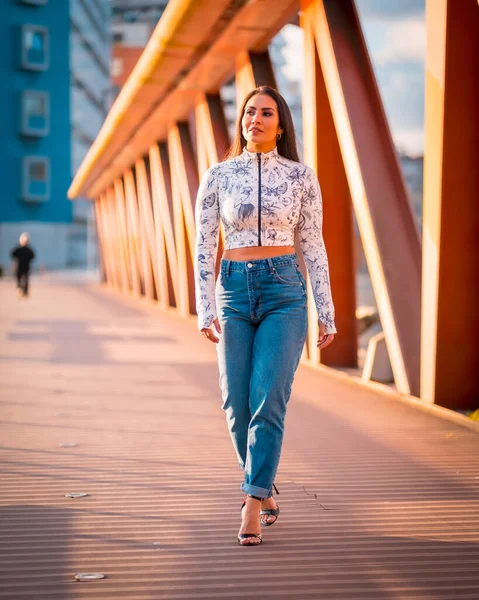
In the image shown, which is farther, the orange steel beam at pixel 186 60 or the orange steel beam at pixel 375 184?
the orange steel beam at pixel 186 60

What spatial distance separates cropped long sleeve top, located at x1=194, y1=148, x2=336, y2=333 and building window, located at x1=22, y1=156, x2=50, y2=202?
215 ft

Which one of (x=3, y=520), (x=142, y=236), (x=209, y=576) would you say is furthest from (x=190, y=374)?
(x=142, y=236)

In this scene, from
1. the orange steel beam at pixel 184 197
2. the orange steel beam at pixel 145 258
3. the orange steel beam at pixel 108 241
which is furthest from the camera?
the orange steel beam at pixel 108 241

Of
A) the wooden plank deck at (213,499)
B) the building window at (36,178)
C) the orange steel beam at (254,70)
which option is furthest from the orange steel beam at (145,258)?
the building window at (36,178)

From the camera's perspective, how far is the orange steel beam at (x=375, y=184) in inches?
365

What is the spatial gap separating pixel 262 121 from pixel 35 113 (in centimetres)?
6664

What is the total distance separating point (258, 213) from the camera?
14.6 feet

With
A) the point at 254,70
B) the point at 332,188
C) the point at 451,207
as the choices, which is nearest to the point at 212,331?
the point at 451,207

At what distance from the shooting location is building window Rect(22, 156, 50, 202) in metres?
68.5

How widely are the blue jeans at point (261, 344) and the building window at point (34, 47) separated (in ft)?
217

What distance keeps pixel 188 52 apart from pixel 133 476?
970 cm

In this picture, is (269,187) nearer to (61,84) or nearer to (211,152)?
(211,152)

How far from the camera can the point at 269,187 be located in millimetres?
4492

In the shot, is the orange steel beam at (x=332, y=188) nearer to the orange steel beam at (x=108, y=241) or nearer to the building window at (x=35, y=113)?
the orange steel beam at (x=108, y=241)
